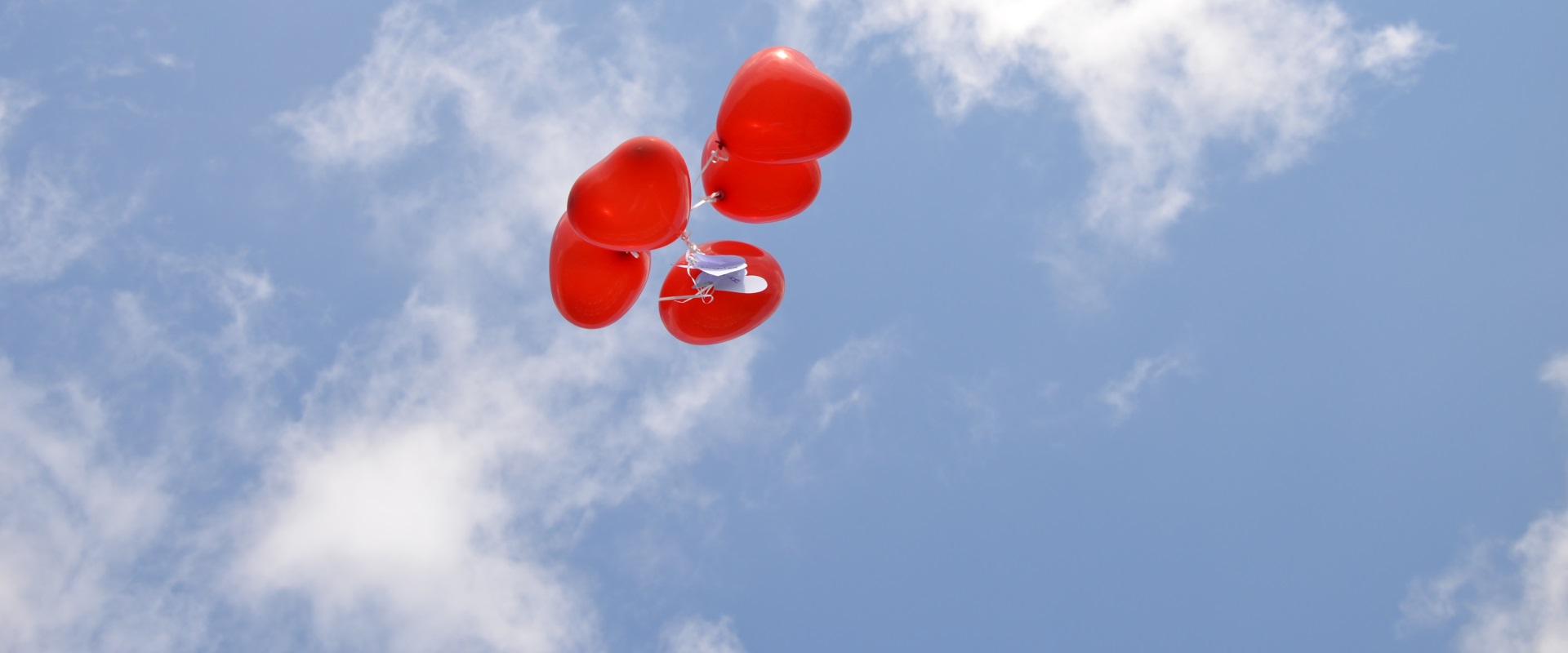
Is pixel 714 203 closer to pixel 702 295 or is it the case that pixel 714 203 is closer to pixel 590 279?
pixel 702 295

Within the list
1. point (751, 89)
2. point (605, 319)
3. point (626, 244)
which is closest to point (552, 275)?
point (605, 319)

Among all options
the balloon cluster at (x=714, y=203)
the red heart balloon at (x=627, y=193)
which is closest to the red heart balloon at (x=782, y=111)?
the balloon cluster at (x=714, y=203)

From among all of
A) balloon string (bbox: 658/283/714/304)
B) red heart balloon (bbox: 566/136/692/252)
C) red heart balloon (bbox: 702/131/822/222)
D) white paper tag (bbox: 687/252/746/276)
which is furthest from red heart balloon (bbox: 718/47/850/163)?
balloon string (bbox: 658/283/714/304)

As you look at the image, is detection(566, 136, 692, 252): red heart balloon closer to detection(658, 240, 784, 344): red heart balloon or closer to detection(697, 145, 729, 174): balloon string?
detection(697, 145, 729, 174): balloon string

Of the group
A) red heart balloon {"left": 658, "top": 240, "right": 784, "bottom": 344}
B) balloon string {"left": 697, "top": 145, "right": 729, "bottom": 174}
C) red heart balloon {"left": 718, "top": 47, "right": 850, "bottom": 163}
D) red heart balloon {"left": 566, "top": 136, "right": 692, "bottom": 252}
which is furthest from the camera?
red heart balloon {"left": 658, "top": 240, "right": 784, "bottom": 344}

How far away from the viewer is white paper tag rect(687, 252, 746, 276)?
974 centimetres

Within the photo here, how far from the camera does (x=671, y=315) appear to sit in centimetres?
1034

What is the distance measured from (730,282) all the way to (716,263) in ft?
0.63

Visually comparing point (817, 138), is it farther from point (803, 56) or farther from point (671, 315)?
point (671, 315)

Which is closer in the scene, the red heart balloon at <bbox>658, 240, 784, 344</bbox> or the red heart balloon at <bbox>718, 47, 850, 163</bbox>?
the red heart balloon at <bbox>718, 47, 850, 163</bbox>

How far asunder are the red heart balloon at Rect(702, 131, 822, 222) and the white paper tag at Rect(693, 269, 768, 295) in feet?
1.79

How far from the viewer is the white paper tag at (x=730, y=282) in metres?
9.88

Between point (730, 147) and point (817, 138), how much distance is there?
0.69 metres

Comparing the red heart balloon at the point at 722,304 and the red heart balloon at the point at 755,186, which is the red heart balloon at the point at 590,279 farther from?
the red heart balloon at the point at 755,186
